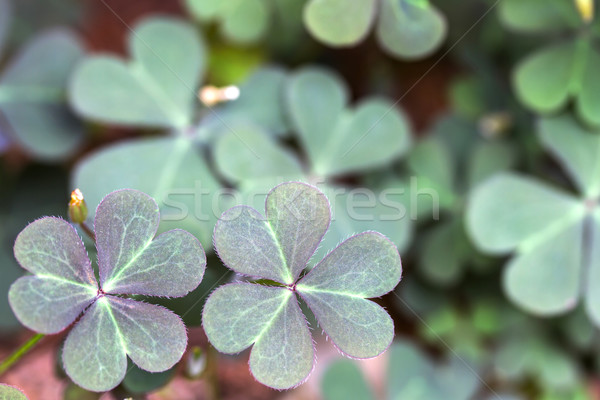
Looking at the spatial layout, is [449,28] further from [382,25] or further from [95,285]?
[95,285]

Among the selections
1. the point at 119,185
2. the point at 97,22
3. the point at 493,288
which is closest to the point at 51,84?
the point at 119,185

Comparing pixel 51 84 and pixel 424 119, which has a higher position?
pixel 51 84

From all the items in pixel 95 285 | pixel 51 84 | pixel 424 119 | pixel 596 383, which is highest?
pixel 95 285

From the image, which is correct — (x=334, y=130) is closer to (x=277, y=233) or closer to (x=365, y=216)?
(x=365, y=216)

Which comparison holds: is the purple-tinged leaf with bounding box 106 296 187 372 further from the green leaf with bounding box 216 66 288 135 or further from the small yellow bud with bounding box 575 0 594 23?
the small yellow bud with bounding box 575 0 594 23

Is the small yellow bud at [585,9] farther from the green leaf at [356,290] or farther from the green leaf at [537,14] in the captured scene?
the green leaf at [356,290]

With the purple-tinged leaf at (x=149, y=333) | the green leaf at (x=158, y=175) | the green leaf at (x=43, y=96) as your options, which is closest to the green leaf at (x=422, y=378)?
the green leaf at (x=158, y=175)

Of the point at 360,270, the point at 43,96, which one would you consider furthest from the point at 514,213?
the point at 43,96
